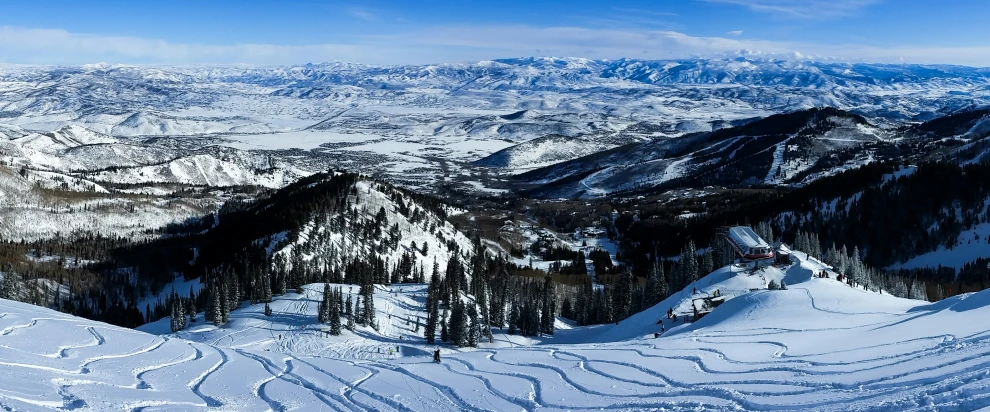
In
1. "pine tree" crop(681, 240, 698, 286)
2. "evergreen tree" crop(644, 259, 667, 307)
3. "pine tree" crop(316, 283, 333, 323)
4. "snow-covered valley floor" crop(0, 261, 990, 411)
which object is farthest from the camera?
"pine tree" crop(681, 240, 698, 286)

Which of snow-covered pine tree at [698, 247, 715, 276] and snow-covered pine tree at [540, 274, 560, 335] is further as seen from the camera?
→ snow-covered pine tree at [698, 247, 715, 276]

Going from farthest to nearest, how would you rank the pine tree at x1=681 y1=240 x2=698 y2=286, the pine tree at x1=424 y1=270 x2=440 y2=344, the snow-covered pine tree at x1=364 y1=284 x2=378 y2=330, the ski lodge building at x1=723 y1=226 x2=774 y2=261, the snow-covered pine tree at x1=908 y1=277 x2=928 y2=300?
the pine tree at x1=681 y1=240 x2=698 y2=286
the ski lodge building at x1=723 y1=226 x2=774 y2=261
the snow-covered pine tree at x1=908 y1=277 x2=928 y2=300
the snow-covered pine tree at x1=364 y1=284 x2=378 y2=330
the pine tree at x1=424 y1=270 x2=440 y2=344

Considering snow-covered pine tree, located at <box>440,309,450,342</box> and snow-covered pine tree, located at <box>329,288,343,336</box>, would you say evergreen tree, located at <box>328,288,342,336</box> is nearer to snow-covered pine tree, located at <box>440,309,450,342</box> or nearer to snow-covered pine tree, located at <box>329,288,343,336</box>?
snow-covered pine tree, located at <box>329,288,343,336</box>

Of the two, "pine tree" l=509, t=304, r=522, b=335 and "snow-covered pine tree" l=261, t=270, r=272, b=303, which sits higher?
"snow-covered pine tree" l=261, t=270, r=272, b=303

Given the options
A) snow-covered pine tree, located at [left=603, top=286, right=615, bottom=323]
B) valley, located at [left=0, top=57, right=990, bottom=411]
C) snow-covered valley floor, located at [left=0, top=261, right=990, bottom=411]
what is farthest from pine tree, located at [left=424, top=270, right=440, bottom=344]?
snow-covered valley floor, located at [left=0, top=261, right=990, bottom=411]

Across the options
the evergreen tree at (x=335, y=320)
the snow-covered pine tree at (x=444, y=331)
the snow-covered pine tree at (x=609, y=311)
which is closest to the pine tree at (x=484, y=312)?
the snow-covered pine tree at (x=444, y=331)

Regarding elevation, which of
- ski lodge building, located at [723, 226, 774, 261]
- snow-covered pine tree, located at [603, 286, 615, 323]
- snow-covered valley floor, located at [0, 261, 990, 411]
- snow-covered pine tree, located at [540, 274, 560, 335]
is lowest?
snow-covered pine tree, located at [603, 286, 615, 323]

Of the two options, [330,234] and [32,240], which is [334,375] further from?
[32,240]

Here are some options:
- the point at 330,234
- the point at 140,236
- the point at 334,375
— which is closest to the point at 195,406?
the point at 334,375

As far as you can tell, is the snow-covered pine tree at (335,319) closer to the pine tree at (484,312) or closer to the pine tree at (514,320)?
the pine tree at (484,312)
